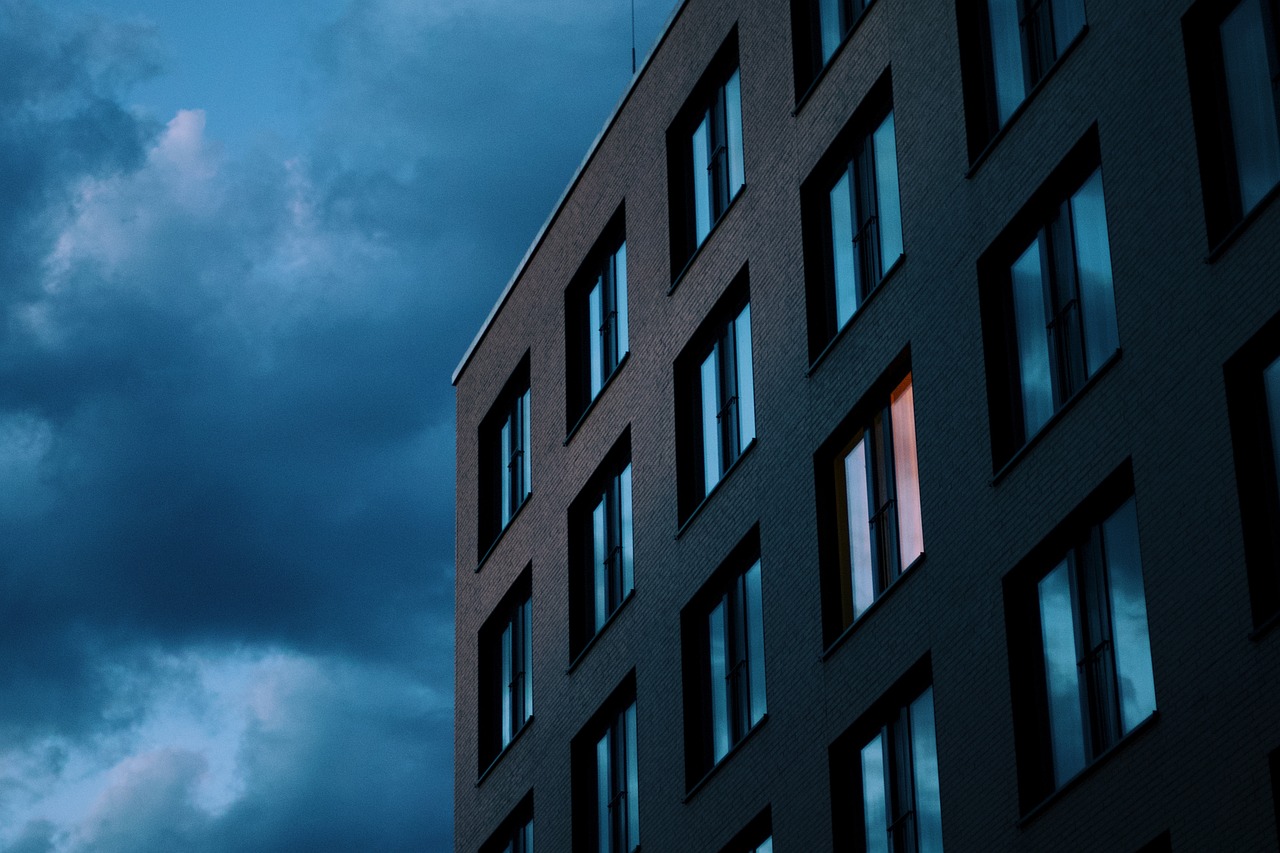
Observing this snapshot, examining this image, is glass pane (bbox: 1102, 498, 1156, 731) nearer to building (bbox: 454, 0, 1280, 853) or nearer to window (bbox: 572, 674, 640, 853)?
building (bbox: 454, 0, 1280, 853)

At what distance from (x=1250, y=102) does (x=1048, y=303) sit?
13.9ft

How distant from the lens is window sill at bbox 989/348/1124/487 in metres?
25.0

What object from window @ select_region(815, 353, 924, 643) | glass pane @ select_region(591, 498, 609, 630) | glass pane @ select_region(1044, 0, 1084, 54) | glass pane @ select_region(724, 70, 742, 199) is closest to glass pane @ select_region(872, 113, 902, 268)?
window @ select_region(815, 353, 924, 643)

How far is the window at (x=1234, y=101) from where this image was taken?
23.4 meters

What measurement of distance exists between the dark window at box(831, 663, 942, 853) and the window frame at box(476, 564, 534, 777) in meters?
13.7

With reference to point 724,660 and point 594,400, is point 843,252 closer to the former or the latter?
point 724,660

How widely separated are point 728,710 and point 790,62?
32.8 ft

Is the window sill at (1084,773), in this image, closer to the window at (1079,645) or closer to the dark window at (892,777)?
the window at (1079,645)

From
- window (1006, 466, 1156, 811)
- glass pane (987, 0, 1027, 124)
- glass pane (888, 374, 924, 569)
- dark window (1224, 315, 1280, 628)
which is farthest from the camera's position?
glass pane (888, 374, 924, 569)

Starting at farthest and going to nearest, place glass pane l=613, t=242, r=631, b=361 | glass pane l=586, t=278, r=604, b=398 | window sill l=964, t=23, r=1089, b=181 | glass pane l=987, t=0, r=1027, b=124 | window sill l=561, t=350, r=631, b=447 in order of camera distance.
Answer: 1. glass pane l=586, t=278, r=604, b=398
2. glass pane l=613, t=242, r=631, b=361
3. window sill l=561, t=350, r=631, b=447
4. glass pane l=987, t=0, r=1027, b=124
5. window sill l=964, t=23, r=1089, b=181

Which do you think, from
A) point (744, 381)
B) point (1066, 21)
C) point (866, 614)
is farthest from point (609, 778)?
point (1066, 21)

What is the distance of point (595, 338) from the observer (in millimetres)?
42625

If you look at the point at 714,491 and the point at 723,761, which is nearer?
the point at 723,761

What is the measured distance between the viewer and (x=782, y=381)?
33.8 m
